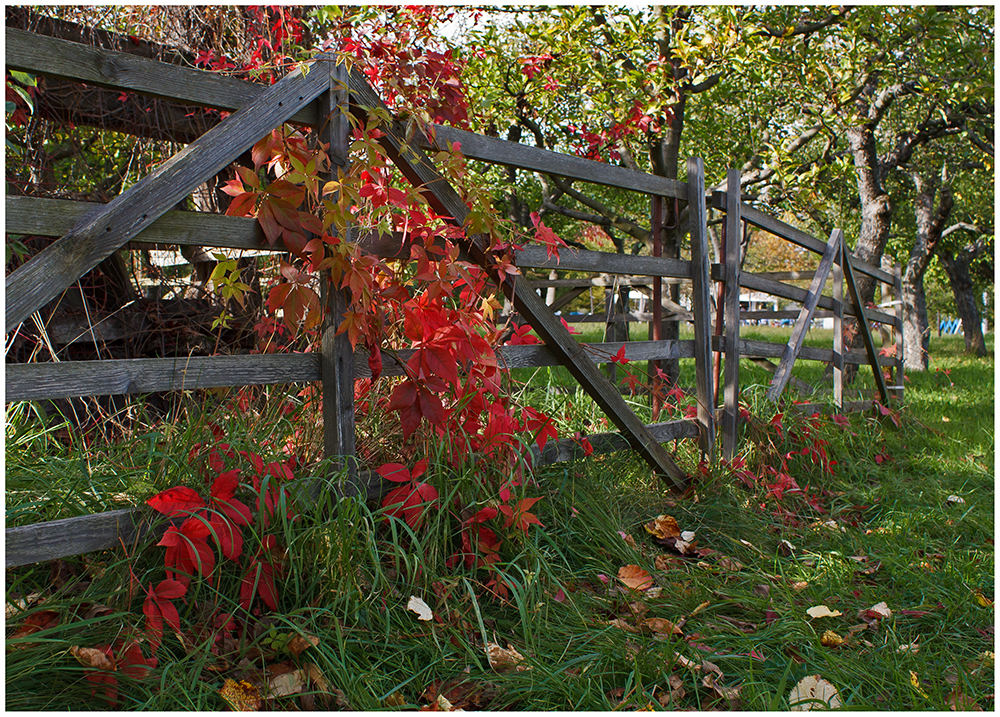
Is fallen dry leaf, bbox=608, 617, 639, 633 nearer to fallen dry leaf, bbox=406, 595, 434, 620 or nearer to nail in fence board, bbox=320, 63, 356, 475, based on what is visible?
fallen dry leaf, bbox=406, 595, 434, 620

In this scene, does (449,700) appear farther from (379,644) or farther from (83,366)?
(83,366)

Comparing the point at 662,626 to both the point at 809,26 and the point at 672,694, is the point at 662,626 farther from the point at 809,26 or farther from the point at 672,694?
the point at 809,26

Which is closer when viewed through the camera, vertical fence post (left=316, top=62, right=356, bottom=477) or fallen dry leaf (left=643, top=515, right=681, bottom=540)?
A: vertical fence post (left=316, top=62, right=356, bottom=477)

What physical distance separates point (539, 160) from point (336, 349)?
138 cm

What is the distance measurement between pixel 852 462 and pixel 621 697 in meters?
3.34

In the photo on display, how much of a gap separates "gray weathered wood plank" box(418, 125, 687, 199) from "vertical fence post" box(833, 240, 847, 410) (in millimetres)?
2648

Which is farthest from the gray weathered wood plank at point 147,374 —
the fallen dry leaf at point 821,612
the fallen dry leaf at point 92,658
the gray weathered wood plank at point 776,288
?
the gray weathered wood plank at point 776,288

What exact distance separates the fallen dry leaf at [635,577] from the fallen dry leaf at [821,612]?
592mm

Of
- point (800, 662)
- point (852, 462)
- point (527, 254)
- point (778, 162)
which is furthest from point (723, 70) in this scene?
point (800, 662)

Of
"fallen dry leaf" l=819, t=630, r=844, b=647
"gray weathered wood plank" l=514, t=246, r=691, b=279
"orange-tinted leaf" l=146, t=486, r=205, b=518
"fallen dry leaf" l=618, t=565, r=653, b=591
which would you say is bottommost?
"fallen dry leaf" l=819, t=630, r=844, b=647

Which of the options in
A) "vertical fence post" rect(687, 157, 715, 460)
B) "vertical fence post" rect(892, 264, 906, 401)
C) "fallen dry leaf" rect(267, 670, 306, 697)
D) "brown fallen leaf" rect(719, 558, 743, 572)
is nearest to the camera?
"fallen dry leaf" rect(267, 670, 306, 697)

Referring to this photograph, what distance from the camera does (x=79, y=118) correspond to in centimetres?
375

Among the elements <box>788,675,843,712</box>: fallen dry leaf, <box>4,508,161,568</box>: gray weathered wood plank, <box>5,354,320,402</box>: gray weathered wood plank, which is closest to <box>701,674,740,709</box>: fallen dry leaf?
<box>788,675,843,712</box>: fallen dry leaf

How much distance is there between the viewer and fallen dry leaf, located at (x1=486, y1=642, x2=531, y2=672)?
2.17 m
